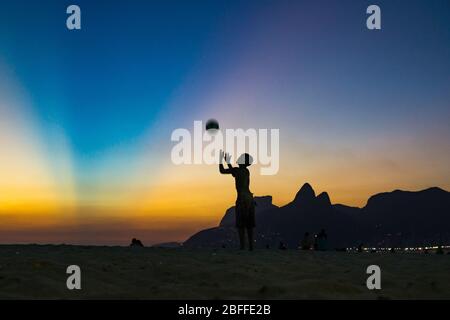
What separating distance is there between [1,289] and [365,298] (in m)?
4.94

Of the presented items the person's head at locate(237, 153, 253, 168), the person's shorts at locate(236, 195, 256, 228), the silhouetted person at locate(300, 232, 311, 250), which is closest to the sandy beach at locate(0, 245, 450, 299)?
the person's shorts at locate(236, 195, 256, 228)

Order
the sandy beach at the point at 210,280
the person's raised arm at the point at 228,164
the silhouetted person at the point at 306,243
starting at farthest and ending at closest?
the silhouetted person at the point at 306,243 < the person's raised arm at the point at 228,164 < the sandy beach at the point at 210,280

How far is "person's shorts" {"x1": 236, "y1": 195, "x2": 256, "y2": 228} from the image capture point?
1540 centimetres

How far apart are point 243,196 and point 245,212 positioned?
0.53 metres

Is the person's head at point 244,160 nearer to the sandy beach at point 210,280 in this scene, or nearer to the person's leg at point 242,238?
the person's leg at point 242,238

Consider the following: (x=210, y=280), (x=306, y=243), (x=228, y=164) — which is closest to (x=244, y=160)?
(x=228, y=164)

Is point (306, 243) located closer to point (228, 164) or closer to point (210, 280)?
point (228, 164)

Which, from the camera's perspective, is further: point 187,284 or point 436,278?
point 436,278

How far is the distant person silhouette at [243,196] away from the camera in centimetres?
1541

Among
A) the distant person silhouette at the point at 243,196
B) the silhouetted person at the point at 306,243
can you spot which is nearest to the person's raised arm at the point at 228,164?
the distant person silhouette at the point at 243,196

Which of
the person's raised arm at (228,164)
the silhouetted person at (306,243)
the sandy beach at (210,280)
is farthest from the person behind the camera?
the silhouetted person at (306,243)
